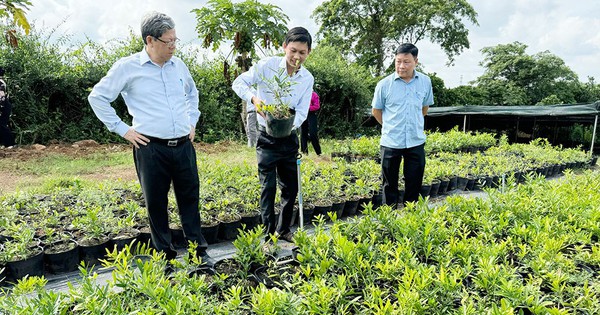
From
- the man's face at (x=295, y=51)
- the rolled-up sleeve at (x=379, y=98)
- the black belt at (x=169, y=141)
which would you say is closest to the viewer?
the black belt at (x=169, y=141)

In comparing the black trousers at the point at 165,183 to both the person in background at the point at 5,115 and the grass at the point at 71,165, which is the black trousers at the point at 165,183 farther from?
the person in background at the point at 5,115

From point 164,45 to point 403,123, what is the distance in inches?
86.7

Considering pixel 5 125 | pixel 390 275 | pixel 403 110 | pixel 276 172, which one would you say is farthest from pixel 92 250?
pixel 5 125

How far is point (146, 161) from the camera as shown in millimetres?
2602

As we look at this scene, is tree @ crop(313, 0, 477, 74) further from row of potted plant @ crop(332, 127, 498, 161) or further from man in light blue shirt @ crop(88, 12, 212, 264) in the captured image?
man in light blue shirt @ crop(88, 12, 212, 264)

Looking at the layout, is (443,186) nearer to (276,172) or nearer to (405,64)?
(405,64)

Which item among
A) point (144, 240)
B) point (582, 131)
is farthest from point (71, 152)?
Answer: point (582, 131)

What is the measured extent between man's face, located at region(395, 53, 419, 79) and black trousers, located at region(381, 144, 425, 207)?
27.1 inches

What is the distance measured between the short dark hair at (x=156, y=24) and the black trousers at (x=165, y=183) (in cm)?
69

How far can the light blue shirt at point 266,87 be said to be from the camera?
3131 mm

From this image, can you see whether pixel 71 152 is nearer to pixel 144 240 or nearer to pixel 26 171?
pixel 26 171

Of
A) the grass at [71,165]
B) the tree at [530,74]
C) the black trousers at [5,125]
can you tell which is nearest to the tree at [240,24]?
the grass at [71,165]

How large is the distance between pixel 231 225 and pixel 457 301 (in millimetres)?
2243

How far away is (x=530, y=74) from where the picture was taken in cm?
2931
